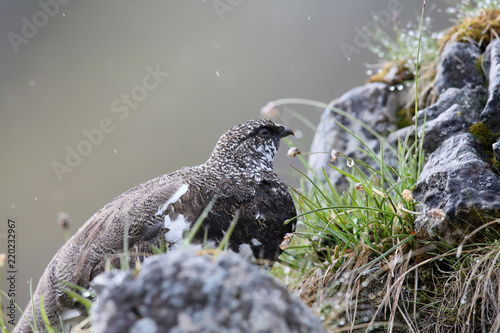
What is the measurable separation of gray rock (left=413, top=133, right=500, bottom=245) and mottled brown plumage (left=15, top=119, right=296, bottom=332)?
66 cm

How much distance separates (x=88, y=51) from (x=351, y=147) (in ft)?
28.0

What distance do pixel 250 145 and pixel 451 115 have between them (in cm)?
112

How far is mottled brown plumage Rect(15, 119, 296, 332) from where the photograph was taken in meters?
2.16

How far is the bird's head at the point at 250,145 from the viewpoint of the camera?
2.55 meters

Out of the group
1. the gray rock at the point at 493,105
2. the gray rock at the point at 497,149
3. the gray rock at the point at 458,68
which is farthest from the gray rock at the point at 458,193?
the gray rock at the point at 458,68

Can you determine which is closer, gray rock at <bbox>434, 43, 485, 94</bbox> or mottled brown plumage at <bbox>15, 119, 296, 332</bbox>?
mottled brown plumage at <bbox>15, 119, 296, 332</bbox>

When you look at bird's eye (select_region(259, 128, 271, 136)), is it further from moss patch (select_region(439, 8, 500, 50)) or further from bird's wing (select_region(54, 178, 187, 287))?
moss patch (select_region(439, 8, 500, 50))

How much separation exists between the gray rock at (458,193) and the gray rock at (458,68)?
798 millimetres

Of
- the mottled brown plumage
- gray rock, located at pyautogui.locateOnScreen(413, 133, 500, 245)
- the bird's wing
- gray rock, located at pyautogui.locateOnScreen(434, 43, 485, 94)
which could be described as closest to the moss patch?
gray rock, located at pyautogui.locateOnScreen(434, 43, 485, 94)

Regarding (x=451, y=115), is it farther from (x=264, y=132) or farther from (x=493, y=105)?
(x=264, y=132)

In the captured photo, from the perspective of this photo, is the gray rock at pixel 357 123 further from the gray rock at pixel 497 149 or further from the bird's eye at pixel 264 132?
the gray rock at pixel 497 149

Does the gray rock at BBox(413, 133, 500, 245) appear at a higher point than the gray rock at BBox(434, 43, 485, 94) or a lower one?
lower

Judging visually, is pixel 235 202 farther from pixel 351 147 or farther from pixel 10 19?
pixel 10 19

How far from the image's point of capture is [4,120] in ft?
33.0
